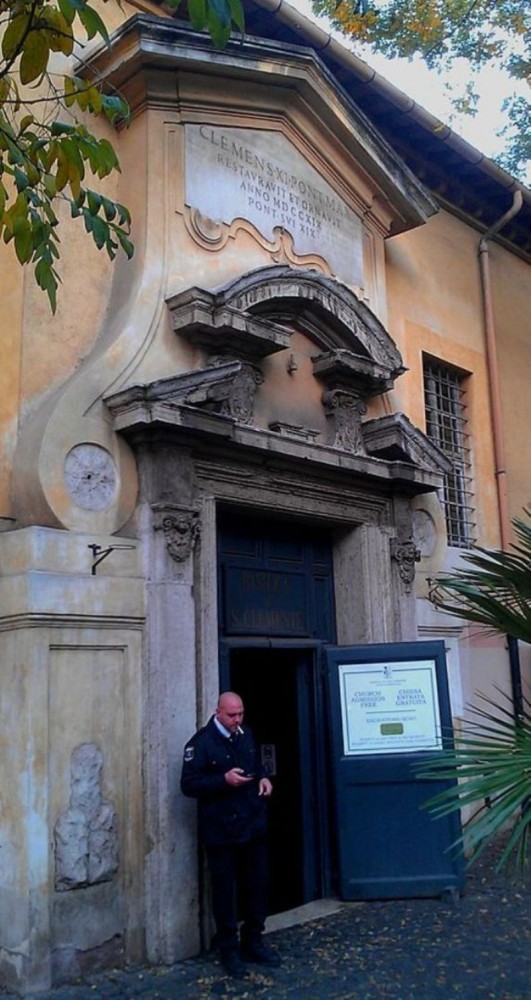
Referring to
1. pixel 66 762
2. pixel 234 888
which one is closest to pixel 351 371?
pixel 66 762

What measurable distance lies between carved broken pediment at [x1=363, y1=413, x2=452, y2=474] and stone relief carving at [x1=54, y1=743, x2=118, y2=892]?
12.0 feet

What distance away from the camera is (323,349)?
26.9 feet

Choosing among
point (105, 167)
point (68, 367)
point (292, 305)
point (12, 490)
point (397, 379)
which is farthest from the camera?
point (397, 379)

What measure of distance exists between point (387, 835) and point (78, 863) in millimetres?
2526

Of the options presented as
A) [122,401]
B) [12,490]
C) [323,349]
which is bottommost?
[12,490]

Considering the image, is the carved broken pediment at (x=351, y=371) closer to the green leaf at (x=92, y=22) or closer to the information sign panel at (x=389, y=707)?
the information sign panel at (x=389, y=707)

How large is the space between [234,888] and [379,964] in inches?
36.6

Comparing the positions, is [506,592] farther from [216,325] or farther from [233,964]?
[216,325]

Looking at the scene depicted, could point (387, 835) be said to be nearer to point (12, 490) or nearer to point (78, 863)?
point (78, 863)

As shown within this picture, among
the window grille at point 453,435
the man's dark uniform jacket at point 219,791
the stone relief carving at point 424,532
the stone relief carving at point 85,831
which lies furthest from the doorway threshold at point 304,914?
the window grille at point 453,435

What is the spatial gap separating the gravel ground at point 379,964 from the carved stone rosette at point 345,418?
344 cm

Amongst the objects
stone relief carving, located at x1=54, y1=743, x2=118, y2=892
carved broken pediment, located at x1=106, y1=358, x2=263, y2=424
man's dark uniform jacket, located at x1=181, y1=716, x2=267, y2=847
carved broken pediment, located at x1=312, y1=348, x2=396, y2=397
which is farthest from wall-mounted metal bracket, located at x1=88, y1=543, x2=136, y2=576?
carved broken pediment, located at x1=312, y1=348, x2=396, y2=397

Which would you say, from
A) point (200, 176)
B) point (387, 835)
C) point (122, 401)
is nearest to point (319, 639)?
point (387, 835)

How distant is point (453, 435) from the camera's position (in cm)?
1038
